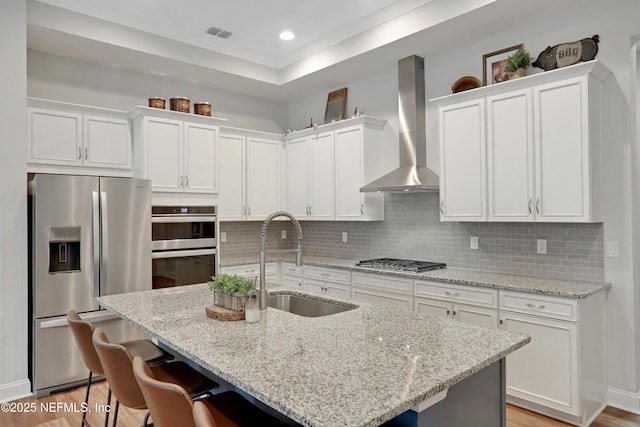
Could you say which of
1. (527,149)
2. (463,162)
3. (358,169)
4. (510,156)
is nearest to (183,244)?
(358,169)

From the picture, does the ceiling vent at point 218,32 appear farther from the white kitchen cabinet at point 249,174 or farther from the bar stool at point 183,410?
the bar stool at point 183,410

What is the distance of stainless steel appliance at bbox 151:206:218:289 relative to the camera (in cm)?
413

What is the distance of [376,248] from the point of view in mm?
4945

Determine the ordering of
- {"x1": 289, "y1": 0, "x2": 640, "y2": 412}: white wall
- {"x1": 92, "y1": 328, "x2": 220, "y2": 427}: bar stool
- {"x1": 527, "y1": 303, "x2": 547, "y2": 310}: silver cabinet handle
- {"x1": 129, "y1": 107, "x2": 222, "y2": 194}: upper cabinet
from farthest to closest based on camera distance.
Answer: {"x1": 129, "y1": 107, "x2": 222, "y2": 194}: upper cabinet, {"x1": 289, "y1": 0, "x2": 640, "y2": 412}: white wall, {"x1": 527, "y1": 303, "x2": 547, "y2": 310}: silver cabinet handle, {"x1": 92, "y1": 328, "x2": 220, "y2": 427}: bar stool

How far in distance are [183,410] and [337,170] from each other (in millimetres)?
3755

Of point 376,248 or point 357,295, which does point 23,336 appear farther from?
point 376,248

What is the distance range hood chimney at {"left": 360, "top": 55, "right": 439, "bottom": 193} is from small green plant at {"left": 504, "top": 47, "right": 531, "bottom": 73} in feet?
3.33

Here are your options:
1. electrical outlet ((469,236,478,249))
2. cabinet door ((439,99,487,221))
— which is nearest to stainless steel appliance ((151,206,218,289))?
cabinet door ((439,99,487,221))

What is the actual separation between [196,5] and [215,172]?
1682mm

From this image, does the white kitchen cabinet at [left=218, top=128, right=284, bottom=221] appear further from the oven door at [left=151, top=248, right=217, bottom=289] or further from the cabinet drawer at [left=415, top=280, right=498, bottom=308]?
the cabinet drawer at [left=415, top=280, right=498, bottom=308]

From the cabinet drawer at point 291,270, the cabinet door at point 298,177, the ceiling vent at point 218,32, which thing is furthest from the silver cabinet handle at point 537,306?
the ceiling vent at point 218,32

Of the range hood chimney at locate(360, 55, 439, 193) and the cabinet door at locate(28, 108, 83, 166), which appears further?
the range hood chimney at locate(360, 55, 439, 193)

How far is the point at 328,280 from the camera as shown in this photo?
462 centimetres

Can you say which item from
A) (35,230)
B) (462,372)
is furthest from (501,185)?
(35,230)
